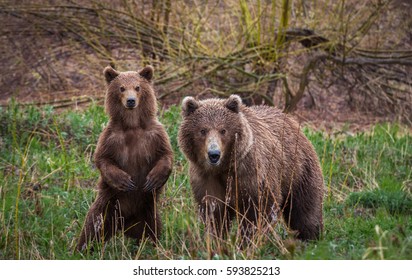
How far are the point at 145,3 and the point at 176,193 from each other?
4895mm

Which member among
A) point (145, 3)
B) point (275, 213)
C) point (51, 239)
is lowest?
point (51, 239)

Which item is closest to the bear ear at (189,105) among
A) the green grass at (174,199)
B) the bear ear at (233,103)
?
the bear ear at (233,103)

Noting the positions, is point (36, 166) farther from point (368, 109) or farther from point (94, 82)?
point (368, 109)

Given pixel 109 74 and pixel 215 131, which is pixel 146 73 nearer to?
pixel 109 74

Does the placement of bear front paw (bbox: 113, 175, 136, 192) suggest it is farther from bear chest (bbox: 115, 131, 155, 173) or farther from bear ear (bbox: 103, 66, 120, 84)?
bear ear (bbox: 103, 66, 120, 84)

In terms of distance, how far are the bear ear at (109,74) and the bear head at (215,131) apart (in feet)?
2.54

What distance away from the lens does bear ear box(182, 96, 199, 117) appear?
21.9 ft

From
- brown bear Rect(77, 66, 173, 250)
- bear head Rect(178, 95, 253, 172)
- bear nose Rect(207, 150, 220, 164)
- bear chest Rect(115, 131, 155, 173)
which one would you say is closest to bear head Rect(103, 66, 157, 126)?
brown bear Rect(77, 66, 173, 250)

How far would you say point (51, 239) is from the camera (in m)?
7.23

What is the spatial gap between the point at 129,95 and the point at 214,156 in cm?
102

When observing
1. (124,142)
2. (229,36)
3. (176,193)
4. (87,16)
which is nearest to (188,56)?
(229,36)

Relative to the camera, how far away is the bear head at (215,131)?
6520mm

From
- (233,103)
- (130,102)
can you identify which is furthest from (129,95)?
(233,103)

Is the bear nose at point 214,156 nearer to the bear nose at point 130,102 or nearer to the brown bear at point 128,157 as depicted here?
the brown bear at point 128,157
